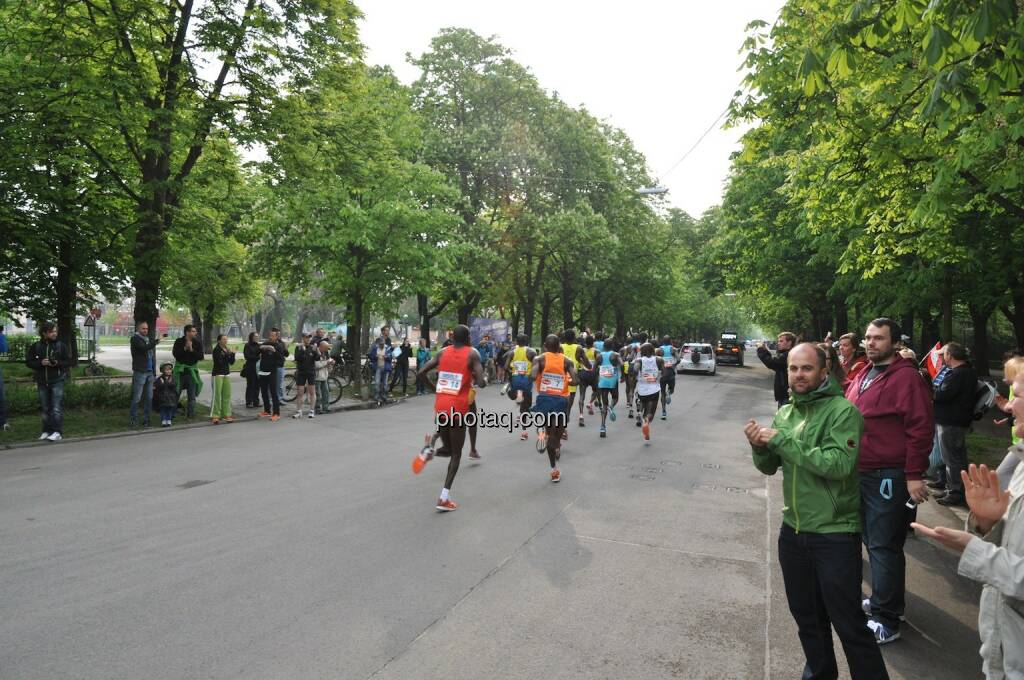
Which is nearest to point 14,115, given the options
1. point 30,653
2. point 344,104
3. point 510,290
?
point 344,104

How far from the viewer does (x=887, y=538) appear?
3871mm

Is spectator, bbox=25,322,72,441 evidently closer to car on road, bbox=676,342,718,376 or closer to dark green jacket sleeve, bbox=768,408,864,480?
dark green jacket sleeve, bbox=768,408,864,480

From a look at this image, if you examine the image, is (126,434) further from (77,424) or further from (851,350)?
(851,350)

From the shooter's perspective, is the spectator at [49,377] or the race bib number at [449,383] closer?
the race bib number at [449,383]

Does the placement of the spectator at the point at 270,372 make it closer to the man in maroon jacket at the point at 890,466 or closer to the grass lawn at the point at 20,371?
the grass lawn at the point at 20,371

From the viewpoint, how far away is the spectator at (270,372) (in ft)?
45.5

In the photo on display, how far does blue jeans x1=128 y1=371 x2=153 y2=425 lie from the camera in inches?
466

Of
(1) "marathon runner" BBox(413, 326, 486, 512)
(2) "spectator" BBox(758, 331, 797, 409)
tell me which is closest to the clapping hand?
(1) "marathon runner" BBox(413, 326, 486, 512)

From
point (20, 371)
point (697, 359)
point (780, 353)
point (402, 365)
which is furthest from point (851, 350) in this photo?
point (697, 359)

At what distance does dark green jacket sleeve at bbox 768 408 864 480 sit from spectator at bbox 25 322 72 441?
11.6 meters

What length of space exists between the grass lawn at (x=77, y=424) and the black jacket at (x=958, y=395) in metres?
12.9

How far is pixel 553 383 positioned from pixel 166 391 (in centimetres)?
831

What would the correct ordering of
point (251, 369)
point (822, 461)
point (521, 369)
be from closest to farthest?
point (822, 461), point (521, 369), point (251, 369)

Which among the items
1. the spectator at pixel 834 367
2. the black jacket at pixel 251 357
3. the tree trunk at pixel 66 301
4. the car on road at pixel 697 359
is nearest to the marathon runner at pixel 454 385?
the spectator at pixel 834 367
